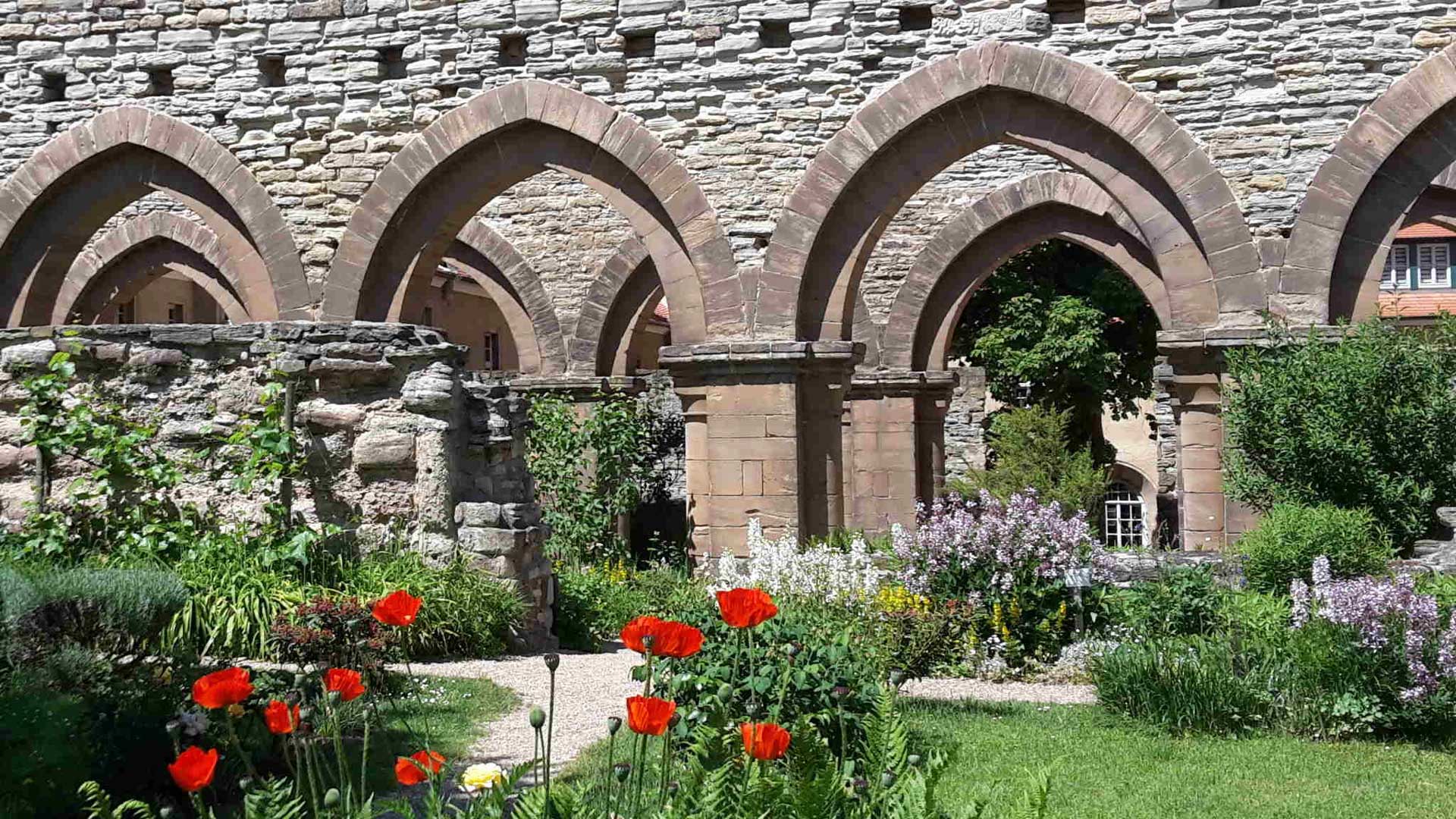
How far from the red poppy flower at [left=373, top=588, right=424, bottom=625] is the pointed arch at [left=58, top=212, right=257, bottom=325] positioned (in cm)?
1575

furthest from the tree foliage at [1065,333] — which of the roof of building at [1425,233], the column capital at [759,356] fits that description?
the column capital at [759,356]

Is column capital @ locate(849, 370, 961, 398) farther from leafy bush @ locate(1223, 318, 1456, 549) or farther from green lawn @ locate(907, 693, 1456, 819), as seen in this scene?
green lawn @ locate(907, 693, 1456, 819)

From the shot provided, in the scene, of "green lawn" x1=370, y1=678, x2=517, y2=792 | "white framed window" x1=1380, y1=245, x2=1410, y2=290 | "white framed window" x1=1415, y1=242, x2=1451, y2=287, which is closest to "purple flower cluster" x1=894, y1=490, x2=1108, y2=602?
"green lawn" x1=370, y1=678, x2=517, y2=792

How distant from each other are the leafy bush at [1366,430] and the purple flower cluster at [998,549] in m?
2.19

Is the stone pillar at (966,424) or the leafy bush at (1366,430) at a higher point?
the stone pillar at (966,424)

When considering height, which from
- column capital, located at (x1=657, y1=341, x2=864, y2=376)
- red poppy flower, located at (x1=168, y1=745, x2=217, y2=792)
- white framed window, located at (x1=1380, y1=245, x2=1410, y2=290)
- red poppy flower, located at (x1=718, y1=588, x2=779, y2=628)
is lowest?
red poppy flower, located at (x1=168, y1=745, x2=217, y2=792)

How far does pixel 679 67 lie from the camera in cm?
1194

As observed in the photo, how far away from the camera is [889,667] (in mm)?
7527

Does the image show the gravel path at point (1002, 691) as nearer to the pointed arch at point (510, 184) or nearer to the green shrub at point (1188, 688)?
the green shrub at point (1188, 688)

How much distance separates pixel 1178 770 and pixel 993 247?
11.8 m

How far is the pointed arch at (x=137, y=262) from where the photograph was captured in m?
18.6

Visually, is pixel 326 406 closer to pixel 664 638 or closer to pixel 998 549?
Result: pixel 998 549

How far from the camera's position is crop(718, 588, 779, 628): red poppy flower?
3344 millimetres

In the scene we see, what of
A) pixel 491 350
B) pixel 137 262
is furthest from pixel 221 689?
pixel 491 350
